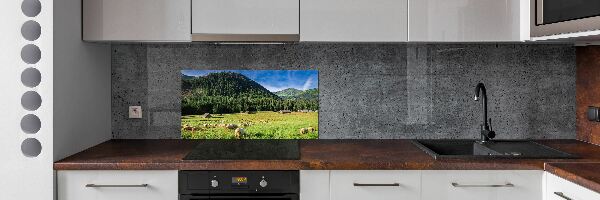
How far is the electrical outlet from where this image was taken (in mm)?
3138

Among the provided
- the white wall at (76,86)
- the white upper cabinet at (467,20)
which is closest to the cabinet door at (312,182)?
the white upper cabinet at (467,20)

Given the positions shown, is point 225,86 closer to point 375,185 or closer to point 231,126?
point 231,126

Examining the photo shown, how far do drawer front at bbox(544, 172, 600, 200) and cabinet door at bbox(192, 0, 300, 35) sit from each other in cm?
130

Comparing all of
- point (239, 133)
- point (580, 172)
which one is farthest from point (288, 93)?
point (580, 172)

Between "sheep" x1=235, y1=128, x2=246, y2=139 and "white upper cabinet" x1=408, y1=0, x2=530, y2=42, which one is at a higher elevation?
"white upper cabinet" x1=408, y1=0, x2=530, y2=42

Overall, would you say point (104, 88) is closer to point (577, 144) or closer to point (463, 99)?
point (463, 99)

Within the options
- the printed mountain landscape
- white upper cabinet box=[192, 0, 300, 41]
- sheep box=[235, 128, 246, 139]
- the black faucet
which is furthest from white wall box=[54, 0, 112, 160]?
the black faucet
